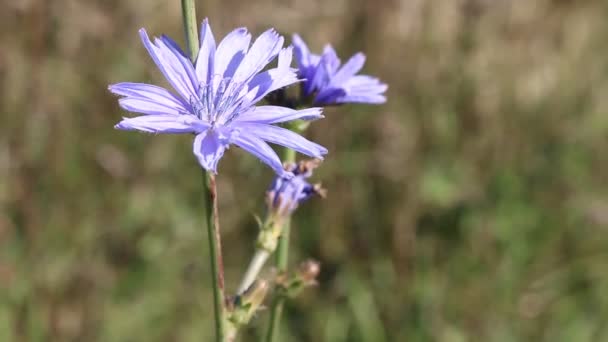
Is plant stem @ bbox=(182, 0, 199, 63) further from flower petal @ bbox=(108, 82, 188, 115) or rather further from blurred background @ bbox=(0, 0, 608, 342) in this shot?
blurred background @ bbox=(0, 0, 608, 342)

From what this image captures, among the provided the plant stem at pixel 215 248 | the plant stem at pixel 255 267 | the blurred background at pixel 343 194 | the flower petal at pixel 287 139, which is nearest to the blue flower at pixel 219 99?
the flower petal at pixel 287 139

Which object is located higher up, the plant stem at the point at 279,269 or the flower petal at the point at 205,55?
the flower petal at the point at 205,55

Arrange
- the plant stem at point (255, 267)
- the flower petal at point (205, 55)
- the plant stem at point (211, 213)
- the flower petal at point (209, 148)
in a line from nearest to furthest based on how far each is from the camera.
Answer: the flower petal at point (209, 148), the plant stem at point (211, 213), the flower petal at point (205, 55), the plant stem at point (255, 267)

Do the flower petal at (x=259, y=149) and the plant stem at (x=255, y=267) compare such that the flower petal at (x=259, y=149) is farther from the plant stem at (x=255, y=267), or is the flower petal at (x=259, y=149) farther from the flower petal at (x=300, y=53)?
the flower petal at (x=300, y=53)

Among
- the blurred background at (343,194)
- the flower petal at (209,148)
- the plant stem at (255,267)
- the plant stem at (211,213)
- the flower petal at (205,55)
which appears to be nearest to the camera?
the flower petal at (209,148)

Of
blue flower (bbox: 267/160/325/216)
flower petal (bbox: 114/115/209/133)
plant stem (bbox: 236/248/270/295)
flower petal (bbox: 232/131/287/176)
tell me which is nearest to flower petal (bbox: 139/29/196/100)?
flower petal (bbox: 114/115/209/133)

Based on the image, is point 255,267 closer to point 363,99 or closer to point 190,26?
point 363,99

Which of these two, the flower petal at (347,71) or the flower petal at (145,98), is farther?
the flower petal at (347,71)

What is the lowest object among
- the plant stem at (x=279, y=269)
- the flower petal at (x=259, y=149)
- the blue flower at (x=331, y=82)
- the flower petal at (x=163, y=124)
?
the plant stem at (x=279, y=269)
